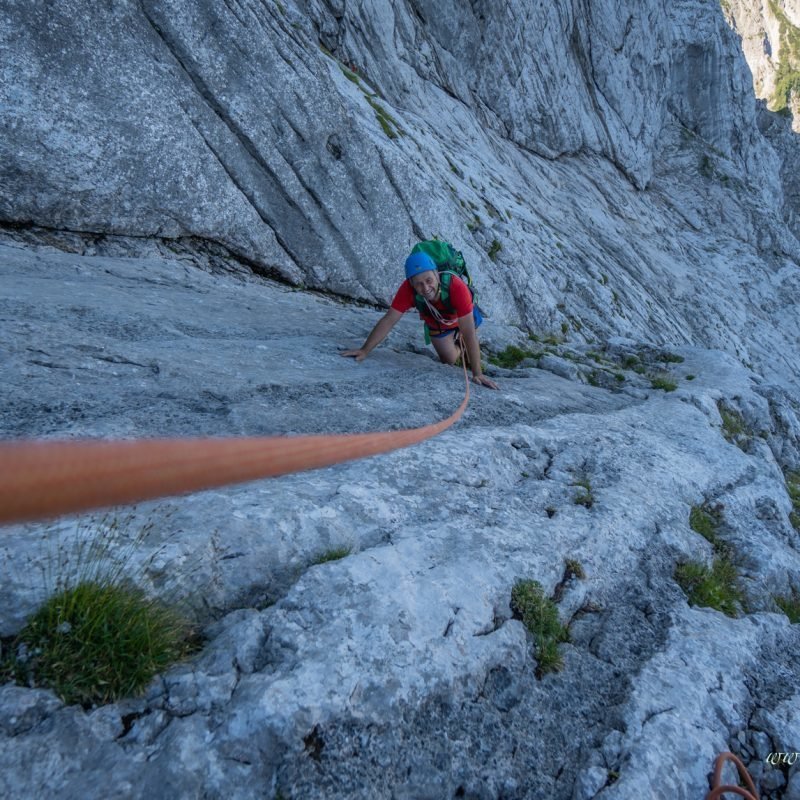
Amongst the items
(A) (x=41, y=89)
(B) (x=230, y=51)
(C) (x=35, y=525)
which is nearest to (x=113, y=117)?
(A) (x=41, y=89)

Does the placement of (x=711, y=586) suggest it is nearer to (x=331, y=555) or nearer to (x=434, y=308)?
(x=331, y=555)

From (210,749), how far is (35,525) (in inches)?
74.2

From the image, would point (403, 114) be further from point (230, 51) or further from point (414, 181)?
point (230, 51)

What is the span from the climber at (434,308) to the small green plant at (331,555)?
16.9ft

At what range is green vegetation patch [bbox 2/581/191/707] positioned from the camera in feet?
8.84

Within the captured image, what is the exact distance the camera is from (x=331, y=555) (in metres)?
4.06

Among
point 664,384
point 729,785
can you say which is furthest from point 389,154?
point 729,785

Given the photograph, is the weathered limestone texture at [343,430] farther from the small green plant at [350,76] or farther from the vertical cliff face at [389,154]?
the small green plant at [350,76]

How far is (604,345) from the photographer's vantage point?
1672 centimetres

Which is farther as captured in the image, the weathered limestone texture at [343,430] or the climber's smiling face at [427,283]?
the climber's smiling face at [427,283]

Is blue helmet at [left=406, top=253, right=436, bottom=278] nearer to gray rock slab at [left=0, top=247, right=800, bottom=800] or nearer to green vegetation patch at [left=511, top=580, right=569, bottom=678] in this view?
gray rock slab at [left=0, top=247, right=800, bottom=800]

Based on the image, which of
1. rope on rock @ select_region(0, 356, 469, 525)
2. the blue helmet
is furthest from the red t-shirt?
rope on rock @ select_region(0, 356, 469, 525)

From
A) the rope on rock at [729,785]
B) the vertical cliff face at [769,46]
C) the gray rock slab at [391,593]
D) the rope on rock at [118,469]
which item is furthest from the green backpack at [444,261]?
the vertical cliff face at [769,46]

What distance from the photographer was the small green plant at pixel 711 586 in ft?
17.2
